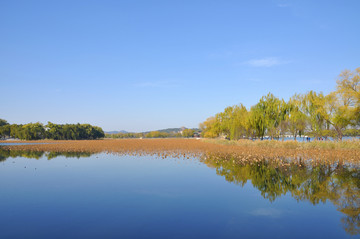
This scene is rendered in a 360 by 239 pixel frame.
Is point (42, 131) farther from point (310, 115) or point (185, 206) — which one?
point (185, 206)

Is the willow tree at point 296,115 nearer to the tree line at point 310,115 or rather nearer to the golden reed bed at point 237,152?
the tree line at point 310,115

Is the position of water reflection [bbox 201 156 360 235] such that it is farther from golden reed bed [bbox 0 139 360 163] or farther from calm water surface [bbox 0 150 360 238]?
golden reed bed [bbox 0 139 360 163]

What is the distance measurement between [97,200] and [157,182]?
4.71 metres

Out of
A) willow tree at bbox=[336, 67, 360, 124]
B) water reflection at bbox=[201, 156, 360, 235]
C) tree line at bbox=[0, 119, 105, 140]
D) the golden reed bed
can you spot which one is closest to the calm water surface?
water reflection at bbox=[201, 156, 360, 235]

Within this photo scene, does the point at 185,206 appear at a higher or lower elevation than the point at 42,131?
lower

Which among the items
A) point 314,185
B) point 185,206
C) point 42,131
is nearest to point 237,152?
point 314,185

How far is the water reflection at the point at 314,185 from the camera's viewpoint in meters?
9.65

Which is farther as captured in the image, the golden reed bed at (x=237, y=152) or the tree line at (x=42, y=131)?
the tree line at (x=42, y=131)

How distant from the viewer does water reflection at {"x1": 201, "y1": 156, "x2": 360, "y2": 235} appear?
965 centimetres

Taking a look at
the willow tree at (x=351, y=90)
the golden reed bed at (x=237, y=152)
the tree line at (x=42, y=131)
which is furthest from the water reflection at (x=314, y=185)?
the tree line at (x=42, y=131)

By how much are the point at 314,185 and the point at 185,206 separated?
322 inches

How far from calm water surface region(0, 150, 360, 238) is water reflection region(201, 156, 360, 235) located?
0.04 meters

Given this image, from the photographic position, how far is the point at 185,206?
34.0 ft

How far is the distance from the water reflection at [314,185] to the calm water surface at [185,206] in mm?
40
